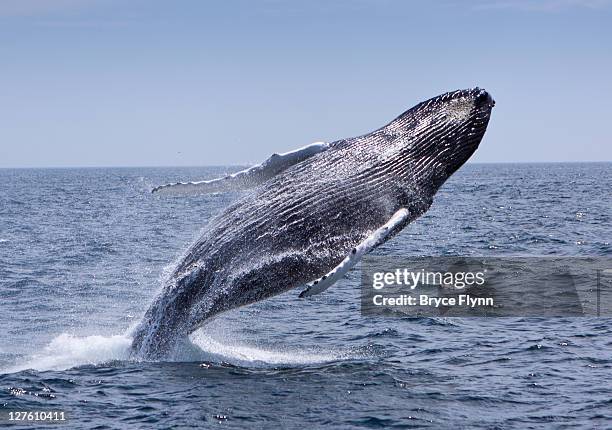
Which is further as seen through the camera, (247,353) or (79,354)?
(247,353)

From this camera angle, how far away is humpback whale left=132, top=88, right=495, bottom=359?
1370cm

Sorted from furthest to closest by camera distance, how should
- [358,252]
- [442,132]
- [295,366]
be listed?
[295,366] < [442,132] < [358,252]

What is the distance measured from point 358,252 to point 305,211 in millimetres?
1609

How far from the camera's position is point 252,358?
1614 centimetres

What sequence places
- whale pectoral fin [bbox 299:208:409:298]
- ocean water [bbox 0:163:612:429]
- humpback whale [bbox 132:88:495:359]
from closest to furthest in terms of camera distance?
1. whale pectoral fin [bbox 299:208:409:298]
2. ocean water [bbox 0:163:612:429]
3. humpback whale [bbox 132:88:495:359]

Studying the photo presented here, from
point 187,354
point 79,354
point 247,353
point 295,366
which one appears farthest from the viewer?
point 247,353

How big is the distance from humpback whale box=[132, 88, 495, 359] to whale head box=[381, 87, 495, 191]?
17mm

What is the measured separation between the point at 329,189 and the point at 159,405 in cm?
415

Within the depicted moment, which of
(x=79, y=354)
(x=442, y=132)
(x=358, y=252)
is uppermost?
(x=442, y=132)

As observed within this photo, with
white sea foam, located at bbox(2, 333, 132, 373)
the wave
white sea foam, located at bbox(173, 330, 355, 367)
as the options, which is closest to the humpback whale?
white sea foam, located at bbox(173, 330, 355, 367)

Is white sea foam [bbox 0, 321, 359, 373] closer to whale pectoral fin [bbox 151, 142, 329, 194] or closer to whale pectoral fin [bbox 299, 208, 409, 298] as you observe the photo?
whale pectoral fin [bbox 151, 142, 329, 194]

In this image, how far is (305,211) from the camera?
45.2 feet

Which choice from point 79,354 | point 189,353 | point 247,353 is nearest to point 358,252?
point 189,353

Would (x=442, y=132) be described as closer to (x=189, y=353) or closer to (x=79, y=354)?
(x=189, y=353)
